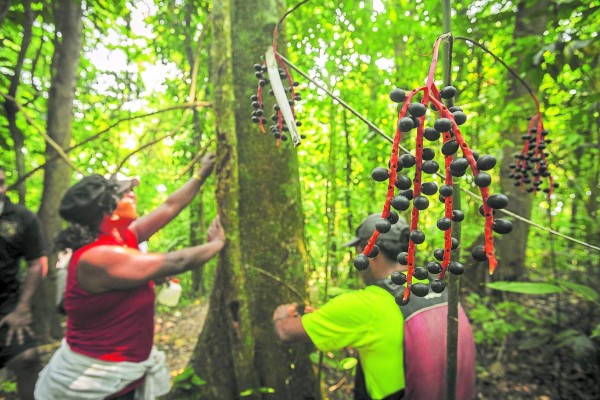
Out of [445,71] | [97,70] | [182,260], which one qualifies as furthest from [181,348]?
[445,71]

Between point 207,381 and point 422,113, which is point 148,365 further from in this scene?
point 422,113

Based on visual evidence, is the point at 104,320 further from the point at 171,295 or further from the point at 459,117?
the point at 171,295

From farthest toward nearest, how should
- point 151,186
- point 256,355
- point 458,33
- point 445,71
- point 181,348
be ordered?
point 151,186 → point 181,348 → point 458,33 → point 256,355 → point 445,71

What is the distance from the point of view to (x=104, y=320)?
2.25 meters

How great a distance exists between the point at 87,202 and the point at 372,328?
1981 millimetres

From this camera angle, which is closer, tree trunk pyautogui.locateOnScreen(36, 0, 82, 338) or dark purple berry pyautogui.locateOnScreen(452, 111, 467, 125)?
dark purple berry pyautogui.locateOnScreen(452, 111, 467, 125)

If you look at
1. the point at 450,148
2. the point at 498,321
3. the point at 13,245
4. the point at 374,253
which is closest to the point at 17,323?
the point at 13,245

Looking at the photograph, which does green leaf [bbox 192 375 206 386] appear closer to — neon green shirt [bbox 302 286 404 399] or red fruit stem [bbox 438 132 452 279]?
Answer: neon green shirt [bbox 302 286 404 399]

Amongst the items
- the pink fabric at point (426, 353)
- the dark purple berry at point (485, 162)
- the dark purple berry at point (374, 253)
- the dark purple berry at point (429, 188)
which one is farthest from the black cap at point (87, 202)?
the dark purple berry at point (485, 162)

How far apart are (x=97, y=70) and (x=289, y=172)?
5296 millimetres

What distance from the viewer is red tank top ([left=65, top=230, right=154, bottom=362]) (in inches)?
86.4

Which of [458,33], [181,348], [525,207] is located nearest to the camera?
[458,33]

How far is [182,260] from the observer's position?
91.7 inches

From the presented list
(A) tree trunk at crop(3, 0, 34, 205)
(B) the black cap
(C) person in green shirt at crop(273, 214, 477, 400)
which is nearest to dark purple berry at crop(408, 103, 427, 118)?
(C) person in green shirt at crop(273, 214, 477, 400)
